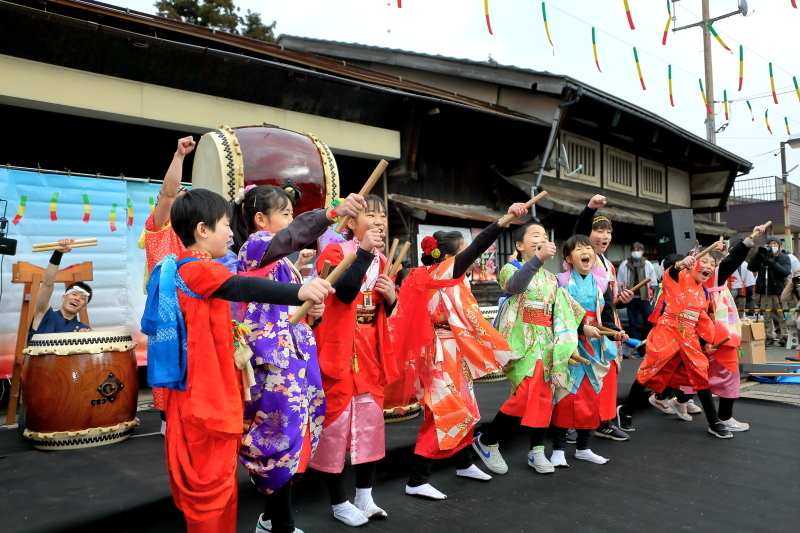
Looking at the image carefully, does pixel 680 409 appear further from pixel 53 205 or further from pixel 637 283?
pixel 53 205

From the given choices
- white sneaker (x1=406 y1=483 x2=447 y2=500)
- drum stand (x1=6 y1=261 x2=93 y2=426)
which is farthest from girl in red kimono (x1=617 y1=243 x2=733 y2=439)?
drum stand (x1=6 y1=261 x2=93 y2=426)

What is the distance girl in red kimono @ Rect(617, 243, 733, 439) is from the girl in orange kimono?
206cm

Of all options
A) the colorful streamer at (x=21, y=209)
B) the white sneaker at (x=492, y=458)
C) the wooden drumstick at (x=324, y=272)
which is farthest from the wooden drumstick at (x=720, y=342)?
the colorful streamer at (x=21, y=209)

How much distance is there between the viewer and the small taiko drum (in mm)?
3852

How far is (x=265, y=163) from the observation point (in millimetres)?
3805

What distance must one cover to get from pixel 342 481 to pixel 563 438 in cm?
184

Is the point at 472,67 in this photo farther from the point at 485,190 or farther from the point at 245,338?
the point at 245,338

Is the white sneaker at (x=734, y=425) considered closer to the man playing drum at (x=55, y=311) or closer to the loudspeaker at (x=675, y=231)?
the loudspeaker at (x=675, y=231)

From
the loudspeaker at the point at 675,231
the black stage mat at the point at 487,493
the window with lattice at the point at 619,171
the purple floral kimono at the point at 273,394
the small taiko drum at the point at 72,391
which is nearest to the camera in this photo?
the purple floral kimono at the point at 273,394

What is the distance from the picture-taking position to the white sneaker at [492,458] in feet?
13.3

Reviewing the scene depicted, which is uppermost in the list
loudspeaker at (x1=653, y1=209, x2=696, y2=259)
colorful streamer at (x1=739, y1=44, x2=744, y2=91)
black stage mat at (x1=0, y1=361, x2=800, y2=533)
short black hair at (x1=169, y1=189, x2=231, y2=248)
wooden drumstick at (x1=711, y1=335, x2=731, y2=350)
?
colorful streamer at (x1=739, y1=44, x2=744, y2=91)

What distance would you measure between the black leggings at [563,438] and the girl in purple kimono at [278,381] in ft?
7.25

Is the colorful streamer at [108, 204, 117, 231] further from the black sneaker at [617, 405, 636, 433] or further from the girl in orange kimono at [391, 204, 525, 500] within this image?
the black sneaker at [617, 405, 636, 433]

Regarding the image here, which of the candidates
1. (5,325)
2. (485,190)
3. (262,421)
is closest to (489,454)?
(262,421)
